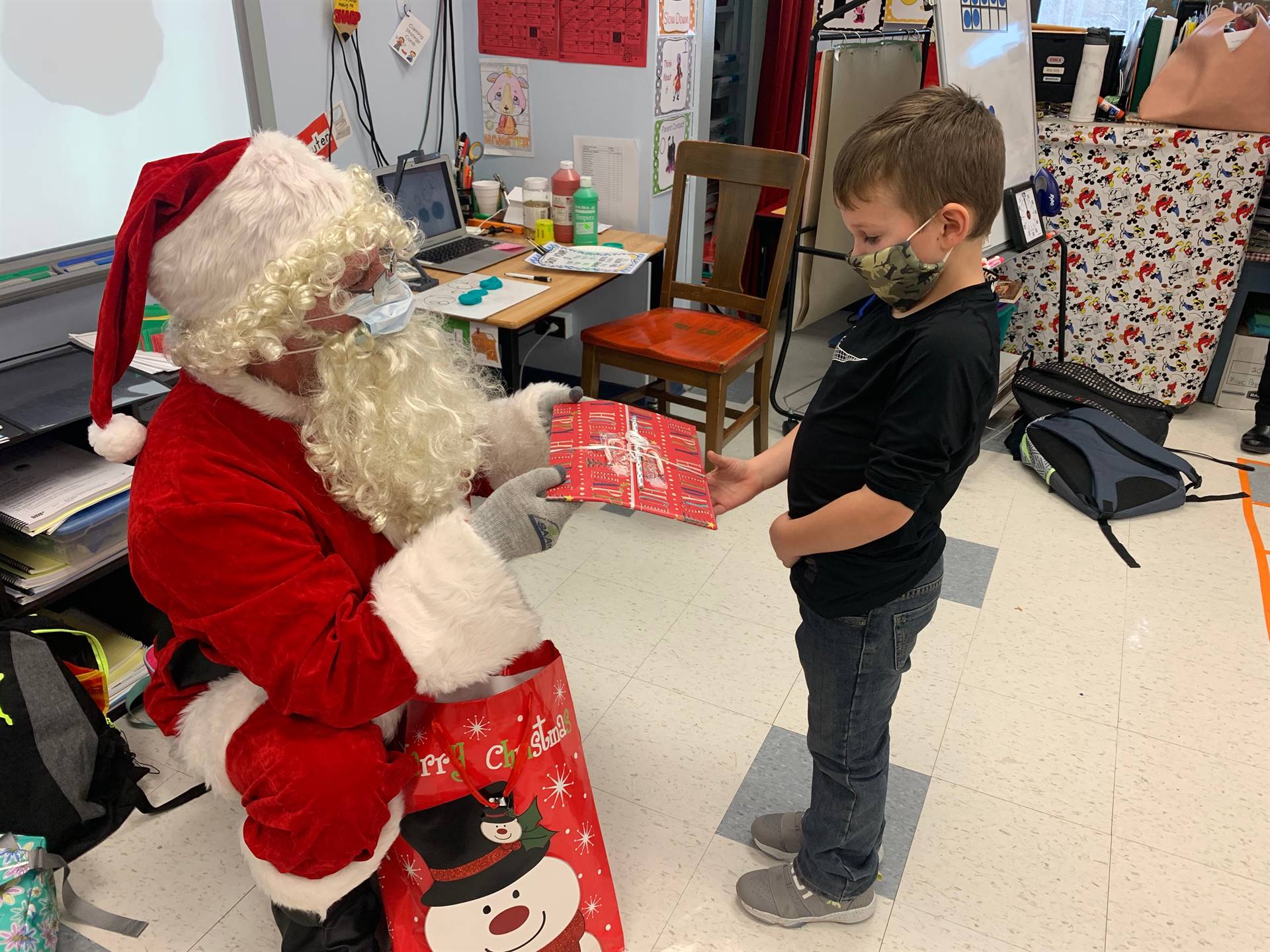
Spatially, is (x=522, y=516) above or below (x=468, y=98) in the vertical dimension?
below

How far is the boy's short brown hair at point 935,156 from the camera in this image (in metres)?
1.07

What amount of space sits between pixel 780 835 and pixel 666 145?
2.32m

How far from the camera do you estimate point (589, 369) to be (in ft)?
9.17

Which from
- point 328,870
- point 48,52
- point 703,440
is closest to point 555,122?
Result: point 703,440

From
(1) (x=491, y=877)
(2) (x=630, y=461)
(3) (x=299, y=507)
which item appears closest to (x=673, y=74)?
(2) (x=630, y=461)

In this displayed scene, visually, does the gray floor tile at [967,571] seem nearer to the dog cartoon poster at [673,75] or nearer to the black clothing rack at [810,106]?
the black clothing rack at [810,106]

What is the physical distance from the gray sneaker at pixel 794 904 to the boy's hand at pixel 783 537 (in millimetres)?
620

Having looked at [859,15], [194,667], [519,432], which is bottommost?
[194,667]

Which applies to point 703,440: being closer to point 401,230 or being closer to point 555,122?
point 555,122

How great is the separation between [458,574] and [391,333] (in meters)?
0.34

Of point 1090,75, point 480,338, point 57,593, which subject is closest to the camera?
point 57,593

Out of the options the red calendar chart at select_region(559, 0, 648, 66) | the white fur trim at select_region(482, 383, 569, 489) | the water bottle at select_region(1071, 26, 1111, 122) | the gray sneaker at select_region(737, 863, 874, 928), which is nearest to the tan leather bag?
the water bottle at select_region(1071, 26, 1111, 122)

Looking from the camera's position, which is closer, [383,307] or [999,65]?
[383,307]

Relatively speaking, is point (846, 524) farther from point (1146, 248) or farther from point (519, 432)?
point (1146, 248)
